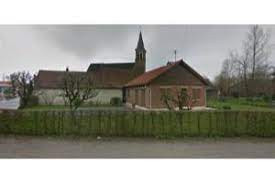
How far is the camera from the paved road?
4.99m

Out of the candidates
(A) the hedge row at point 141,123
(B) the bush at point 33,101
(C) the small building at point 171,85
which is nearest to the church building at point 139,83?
(C) the small building at point 171,85

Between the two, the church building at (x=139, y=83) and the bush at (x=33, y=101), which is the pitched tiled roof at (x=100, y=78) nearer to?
the church building at (x=139, y=83)

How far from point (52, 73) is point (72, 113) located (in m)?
21.3

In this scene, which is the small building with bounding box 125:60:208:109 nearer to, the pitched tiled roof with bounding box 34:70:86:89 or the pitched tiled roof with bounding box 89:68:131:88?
the pitched tiled roof with bounding box 89:68:131:88

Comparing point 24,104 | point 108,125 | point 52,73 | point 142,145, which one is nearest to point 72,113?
point 108,125

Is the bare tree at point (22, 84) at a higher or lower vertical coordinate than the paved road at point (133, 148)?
higher

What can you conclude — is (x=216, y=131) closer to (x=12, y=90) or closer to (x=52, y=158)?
(x=52, y=158)

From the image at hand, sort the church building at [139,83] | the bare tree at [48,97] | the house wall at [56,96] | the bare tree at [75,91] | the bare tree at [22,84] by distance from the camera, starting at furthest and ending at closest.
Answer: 1. the bare tree at [48,97]
2. the house wall at [56,96]
3. the church building at [139,83]
4. the bare tree at [22,84]
5. the bare tree at [75,91]

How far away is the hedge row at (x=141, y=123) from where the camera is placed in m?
6.66

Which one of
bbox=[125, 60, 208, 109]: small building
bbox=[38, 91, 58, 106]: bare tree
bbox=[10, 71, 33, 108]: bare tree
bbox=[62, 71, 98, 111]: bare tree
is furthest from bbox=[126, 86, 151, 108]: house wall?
bbox=[10, 71, 33, 108]: bare tree

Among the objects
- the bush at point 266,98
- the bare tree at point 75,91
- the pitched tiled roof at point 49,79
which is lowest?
the bush at point 266,98

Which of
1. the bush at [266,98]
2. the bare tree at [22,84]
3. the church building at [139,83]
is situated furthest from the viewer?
the bush at [266,98]

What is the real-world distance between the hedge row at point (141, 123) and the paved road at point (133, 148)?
0.38 metres

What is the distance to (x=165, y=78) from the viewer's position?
56.1ft
